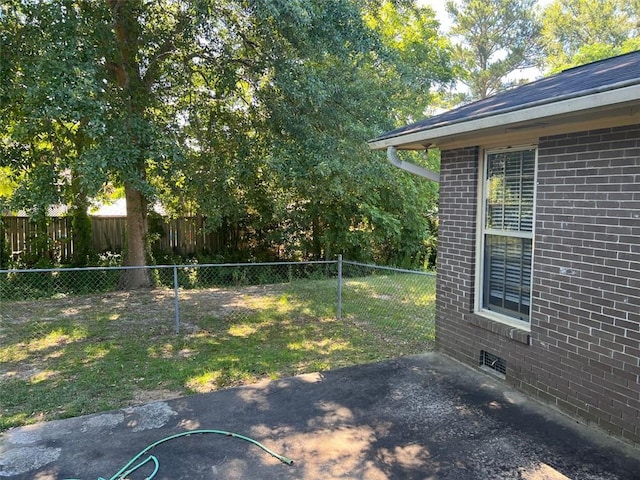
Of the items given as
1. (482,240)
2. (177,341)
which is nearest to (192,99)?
(177,341)

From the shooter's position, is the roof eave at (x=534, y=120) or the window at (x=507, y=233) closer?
the roof eave at (x=534, y=120)

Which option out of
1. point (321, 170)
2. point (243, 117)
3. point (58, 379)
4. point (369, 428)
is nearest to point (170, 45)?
point (243, 117)

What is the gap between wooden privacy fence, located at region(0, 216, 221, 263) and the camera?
10.1 meters

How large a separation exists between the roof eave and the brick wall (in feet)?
0.59

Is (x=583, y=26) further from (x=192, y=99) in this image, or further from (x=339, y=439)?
(x=339, y=439)

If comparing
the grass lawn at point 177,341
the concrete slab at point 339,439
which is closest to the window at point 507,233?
the concrete slab at point 339,439

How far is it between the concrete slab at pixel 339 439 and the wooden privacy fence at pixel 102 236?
8.07 metres

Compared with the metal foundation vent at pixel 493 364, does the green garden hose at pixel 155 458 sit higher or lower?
lower

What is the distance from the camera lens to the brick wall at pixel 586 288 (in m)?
3.02

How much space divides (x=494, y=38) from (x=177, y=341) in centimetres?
2423

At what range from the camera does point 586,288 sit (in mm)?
3320

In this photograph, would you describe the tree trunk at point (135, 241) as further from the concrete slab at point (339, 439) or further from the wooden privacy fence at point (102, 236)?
the concrete slab at point (339, 439)

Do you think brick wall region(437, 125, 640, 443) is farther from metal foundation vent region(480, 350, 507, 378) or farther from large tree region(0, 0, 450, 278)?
large tree region(0, 0, 450, 278)

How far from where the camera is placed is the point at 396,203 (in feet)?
39.5
